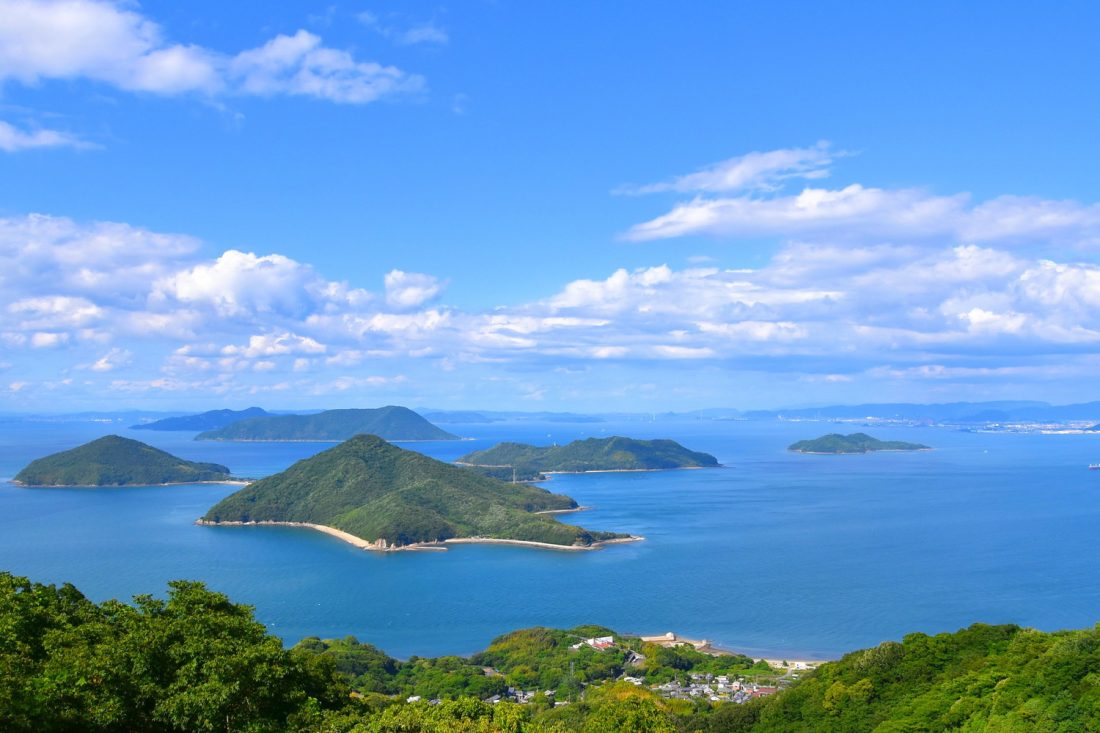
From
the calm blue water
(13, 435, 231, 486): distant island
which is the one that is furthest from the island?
(13, 435, 231, 486): distant island

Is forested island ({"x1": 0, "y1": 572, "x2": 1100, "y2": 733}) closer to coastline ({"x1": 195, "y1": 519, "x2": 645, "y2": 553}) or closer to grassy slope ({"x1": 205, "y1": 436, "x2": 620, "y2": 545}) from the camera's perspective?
coastline ({"x1": 195, "y1": 519, "x2": 645, "y2": 553})

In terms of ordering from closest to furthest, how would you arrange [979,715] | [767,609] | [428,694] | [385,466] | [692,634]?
[979,715] → [428,694] → [692,634] → [767,609] → [385,466]

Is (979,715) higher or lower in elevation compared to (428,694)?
higher

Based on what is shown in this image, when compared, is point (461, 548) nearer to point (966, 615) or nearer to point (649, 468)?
point (966, 615)

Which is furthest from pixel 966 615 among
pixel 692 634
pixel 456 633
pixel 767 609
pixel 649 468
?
pixel 649 468

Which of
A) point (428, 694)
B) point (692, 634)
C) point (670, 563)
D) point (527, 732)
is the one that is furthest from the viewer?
point (670, 563)

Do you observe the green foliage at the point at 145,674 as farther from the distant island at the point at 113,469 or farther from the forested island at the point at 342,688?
the distant island at the point at 113,469

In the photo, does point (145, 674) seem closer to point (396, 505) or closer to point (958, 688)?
point (958, 688)
